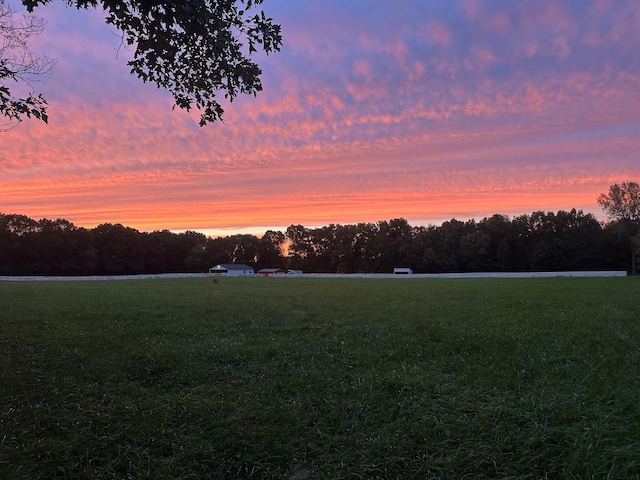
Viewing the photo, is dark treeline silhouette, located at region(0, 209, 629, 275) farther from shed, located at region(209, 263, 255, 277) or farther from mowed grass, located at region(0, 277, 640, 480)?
mowed grass, located at region(0, 277, 640, 480)

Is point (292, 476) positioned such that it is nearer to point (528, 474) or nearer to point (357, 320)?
point (528, 474)

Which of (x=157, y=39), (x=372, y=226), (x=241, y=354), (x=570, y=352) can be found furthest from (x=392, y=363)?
(x=372, y=226)

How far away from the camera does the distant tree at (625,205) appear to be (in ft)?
285

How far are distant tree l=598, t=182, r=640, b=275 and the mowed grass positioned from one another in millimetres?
91543

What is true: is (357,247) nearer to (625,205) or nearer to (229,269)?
(229,269)

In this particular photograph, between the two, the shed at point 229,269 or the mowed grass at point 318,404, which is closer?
the mowed grass at point 318,404

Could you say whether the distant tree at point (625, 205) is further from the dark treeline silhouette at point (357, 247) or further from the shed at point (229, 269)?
the shed at point (229, 269)

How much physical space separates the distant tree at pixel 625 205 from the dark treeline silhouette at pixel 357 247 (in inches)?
82.8

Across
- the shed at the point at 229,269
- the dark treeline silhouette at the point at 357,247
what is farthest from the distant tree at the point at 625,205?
the shed at the point at 229,269

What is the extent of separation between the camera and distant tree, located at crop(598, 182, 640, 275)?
8681cm

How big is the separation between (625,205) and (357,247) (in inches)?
2383

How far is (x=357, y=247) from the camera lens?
120 metres

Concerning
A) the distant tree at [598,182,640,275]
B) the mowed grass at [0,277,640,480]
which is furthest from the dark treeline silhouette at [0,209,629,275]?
the mowed grass at [0,277,640,480]

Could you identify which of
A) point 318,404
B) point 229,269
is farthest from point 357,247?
point 318,404
